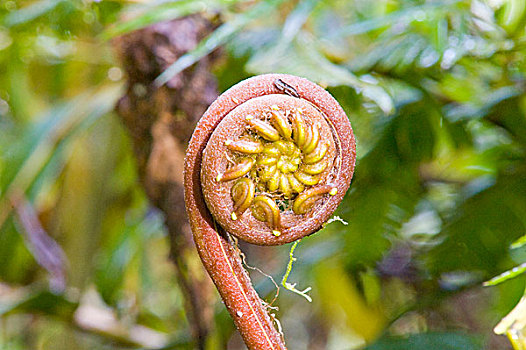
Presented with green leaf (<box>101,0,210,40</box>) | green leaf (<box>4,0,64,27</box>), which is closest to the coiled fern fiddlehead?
green leaf (<box>101,0,210,40</box>)

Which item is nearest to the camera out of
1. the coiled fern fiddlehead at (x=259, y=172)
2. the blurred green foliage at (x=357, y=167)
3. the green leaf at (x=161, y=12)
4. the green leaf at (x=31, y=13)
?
the coiled fern fiddlehead at (x=259, y=172)

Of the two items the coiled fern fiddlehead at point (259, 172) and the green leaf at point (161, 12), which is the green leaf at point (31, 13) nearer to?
the green leaf at point (161, 12)

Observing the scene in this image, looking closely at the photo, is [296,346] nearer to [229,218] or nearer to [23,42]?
[23,42]

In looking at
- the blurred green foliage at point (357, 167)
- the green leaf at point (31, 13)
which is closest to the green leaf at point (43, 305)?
the blurred green foliage at point (357, 167)

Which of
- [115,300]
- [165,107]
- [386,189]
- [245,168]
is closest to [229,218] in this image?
[245,168]

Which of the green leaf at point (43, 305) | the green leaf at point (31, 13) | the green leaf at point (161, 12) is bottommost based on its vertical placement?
the green leaf at point (43, 305)

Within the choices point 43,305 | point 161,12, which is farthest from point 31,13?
point 43,305

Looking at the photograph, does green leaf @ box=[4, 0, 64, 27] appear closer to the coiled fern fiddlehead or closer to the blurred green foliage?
the blurred green foliage
